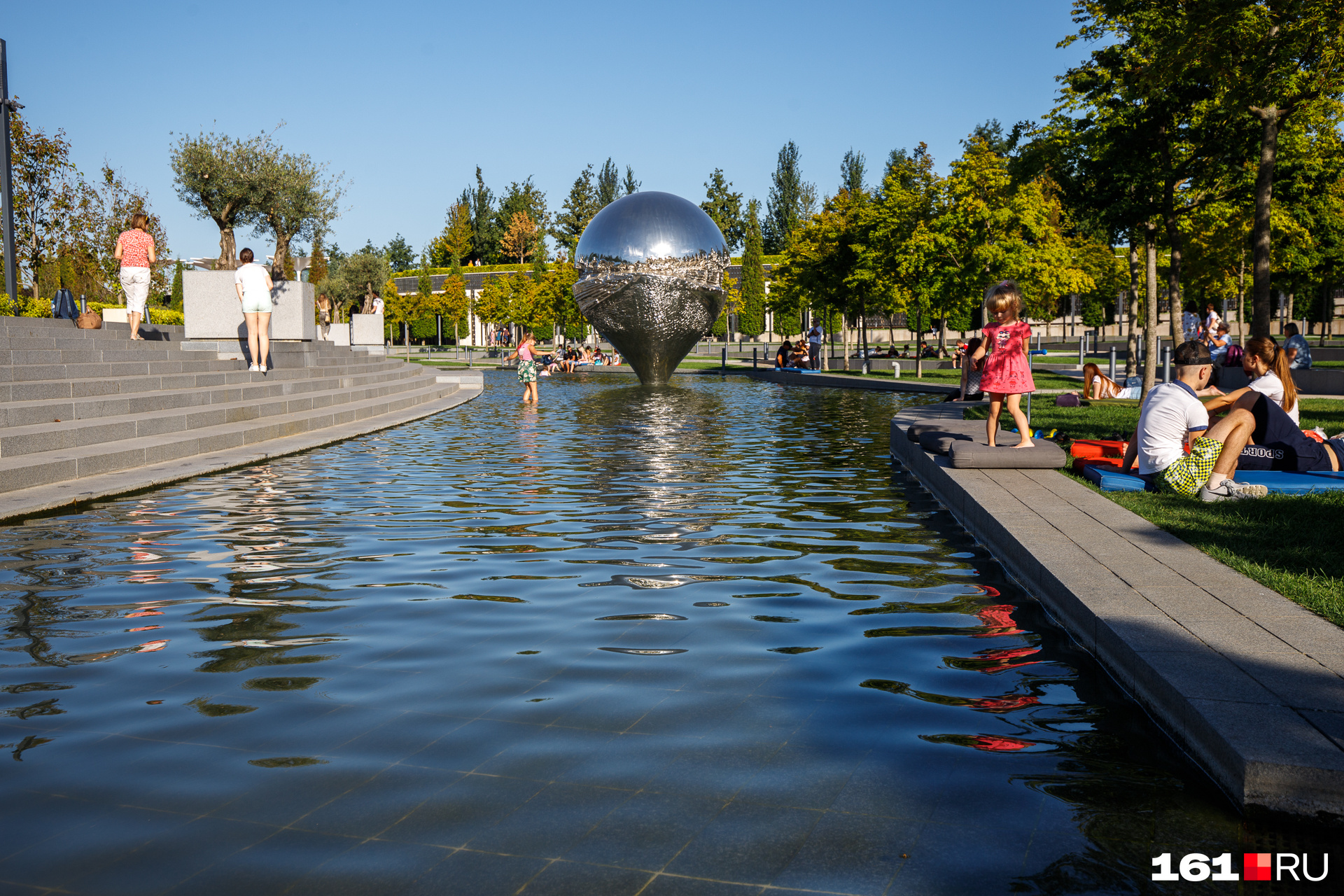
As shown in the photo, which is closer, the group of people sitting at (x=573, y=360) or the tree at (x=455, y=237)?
the group of people sitting at (x=573, y=360)

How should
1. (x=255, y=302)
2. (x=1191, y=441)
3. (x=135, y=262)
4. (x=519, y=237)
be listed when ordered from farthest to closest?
1. (x=519, y=237)
2. (x=135, y=262)
3. (x=255, y=302)
4. (x=1191, y=441)

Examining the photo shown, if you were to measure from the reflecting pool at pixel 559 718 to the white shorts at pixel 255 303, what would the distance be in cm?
931

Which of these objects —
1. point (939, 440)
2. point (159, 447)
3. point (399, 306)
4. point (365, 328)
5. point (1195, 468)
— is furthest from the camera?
point (399, 306)

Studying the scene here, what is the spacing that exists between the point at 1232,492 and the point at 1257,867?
19.4 ft

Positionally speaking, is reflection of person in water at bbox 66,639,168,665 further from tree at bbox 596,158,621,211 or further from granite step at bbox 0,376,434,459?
tree at bbox 596,158,621,211

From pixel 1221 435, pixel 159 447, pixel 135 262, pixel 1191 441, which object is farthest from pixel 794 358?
pixel 1221 435

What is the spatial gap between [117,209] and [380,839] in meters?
53.9

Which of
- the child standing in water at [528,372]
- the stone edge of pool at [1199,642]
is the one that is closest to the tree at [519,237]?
the child standing in water at [528,372]

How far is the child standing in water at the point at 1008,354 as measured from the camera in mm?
9852

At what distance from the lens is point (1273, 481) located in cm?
852

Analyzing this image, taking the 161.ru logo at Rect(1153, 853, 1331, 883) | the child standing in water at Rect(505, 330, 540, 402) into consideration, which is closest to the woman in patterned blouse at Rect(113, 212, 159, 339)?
the child standing in water at Rect(505, 330, 540, 402)

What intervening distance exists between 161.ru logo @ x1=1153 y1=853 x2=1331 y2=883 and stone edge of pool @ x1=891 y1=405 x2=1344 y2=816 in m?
0.23

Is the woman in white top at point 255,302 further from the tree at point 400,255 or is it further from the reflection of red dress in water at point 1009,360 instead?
the tree at point 400,255

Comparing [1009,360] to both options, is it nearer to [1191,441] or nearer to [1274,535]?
[1191,441]
